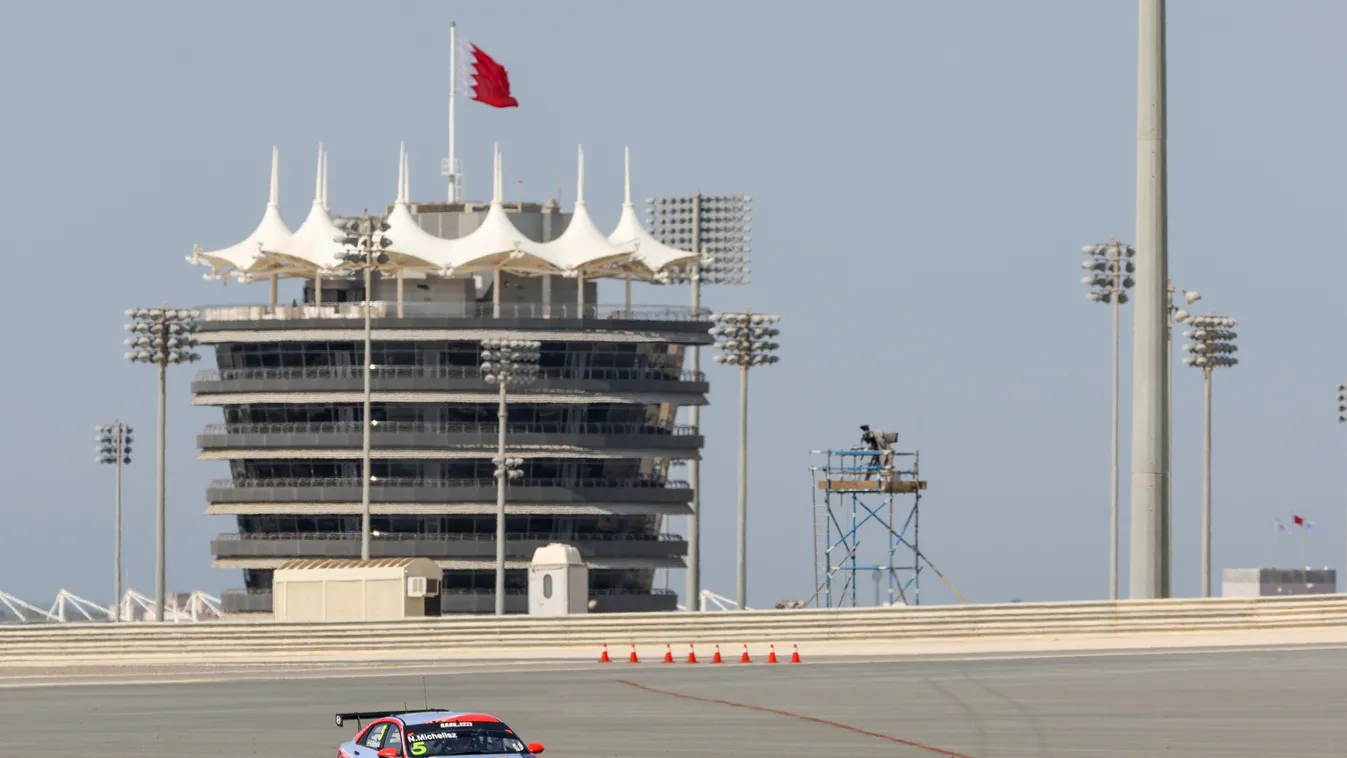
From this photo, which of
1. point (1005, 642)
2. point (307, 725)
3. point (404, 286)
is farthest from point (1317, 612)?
point (404, 286)

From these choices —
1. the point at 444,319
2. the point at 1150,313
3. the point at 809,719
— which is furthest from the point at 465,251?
the point at 809,719

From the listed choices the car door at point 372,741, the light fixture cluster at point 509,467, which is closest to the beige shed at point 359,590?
the light fixture cluster at point 509,467

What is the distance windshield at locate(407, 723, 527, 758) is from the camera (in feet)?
106

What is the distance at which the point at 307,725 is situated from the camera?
4653cm

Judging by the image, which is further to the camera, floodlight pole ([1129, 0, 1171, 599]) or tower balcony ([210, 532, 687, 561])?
tower balcony ([210, 532, 687, 561])

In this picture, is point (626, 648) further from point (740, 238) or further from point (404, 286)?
point (740, 238)

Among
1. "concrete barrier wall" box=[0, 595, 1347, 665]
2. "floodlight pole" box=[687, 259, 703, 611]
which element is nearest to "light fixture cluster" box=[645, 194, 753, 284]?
"floodlight pole" box=[687, 259, 703, 611]

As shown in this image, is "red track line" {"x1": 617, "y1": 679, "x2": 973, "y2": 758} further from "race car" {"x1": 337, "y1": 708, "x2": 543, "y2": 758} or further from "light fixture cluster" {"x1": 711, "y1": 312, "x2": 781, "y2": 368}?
"light fixture cluster" {"x1": 711, "y1": 312, "x2": 781, "y2": 368}

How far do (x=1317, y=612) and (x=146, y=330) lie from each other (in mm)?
59967

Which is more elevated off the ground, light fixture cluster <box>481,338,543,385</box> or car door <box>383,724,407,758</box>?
light fixture cluster <box>481,338,543,385</box>

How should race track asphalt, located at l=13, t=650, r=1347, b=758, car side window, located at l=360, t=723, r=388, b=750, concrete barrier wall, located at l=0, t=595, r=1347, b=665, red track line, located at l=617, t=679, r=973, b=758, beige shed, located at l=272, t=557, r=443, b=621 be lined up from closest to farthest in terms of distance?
car side window, located at l=360, t=723, r=388, b=750 < red track line, located at l=617, t=679, r=973, b=758 < race track asphalt, located at l=13, t=650, r=1347, b=758 < concrete barrier wall, located at l=0, t=595, r=1347, b=665 < beige shed, located at l=272, t=557, r=443, b=621

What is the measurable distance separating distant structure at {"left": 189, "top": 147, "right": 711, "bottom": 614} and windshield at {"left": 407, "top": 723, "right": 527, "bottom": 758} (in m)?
91.8

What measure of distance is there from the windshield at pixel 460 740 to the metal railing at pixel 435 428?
3671 inches

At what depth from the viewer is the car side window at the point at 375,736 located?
33.5 meters
